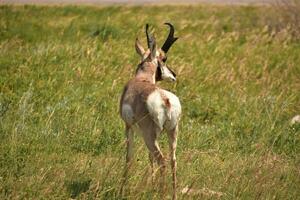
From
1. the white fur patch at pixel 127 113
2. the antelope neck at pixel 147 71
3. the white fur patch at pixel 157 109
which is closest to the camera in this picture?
the white fur patch at pixel 157 109

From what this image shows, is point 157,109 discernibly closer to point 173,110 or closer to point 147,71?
point 173,110

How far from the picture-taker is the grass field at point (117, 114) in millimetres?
6742

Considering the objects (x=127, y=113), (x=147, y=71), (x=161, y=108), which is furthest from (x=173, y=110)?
(x=147, y=71)

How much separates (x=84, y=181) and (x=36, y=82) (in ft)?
14.4

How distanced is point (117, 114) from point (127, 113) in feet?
9.75

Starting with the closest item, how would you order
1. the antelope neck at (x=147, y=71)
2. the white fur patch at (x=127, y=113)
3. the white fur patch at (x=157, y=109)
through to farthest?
the white fur patch at (x=157, y=109) < the white fur patch at (x=127, y=113) < the antelope neck at (x=147, y=71)

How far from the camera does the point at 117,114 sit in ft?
31.8

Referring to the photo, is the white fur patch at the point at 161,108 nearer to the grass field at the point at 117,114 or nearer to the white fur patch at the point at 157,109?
the white fur patch at the point at 157,109

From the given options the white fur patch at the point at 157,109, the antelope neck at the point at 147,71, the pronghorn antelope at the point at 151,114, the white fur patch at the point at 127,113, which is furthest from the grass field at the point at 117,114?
the antelope neck at the point at 147,71

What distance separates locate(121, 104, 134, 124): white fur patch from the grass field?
0.46 m

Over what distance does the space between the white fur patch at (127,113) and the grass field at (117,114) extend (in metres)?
0.46

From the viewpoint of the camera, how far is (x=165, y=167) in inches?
255

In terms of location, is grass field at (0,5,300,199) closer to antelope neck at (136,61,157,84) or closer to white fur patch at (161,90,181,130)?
white fur patch at (161,90,181,130)

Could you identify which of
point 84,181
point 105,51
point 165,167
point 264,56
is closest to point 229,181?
point 165,167
